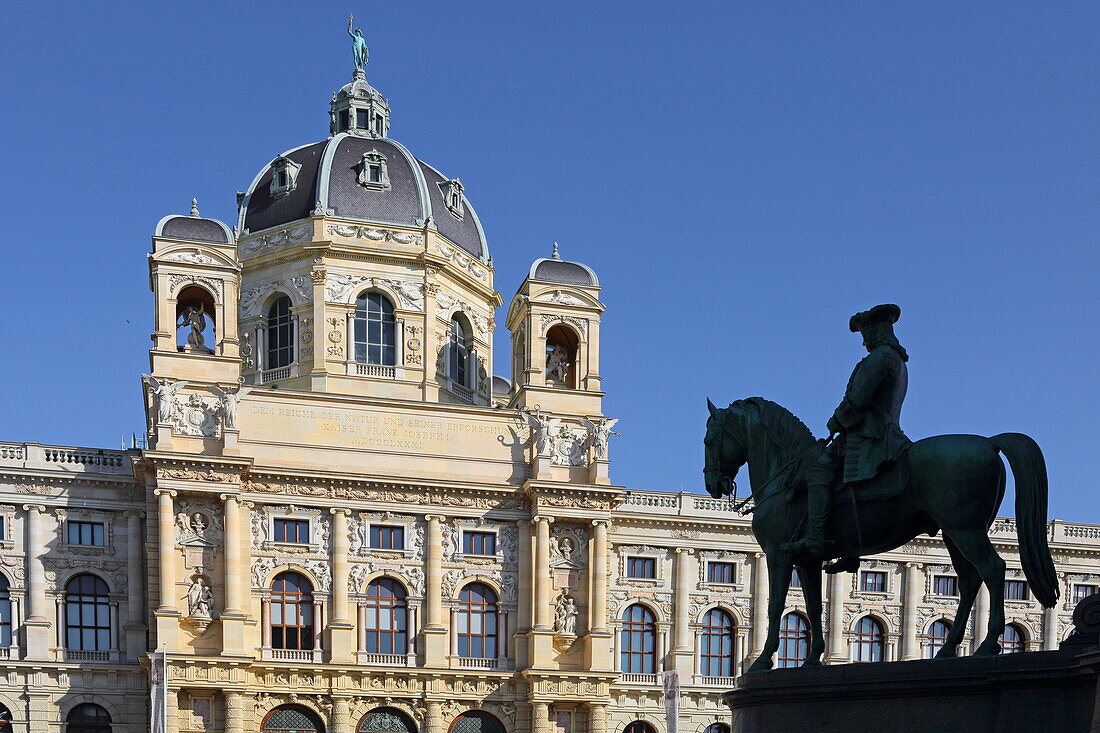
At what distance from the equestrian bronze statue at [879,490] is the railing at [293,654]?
32.8m

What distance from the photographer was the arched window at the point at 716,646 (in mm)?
51531

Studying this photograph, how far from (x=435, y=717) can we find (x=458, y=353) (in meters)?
15.0

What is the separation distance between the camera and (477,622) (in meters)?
48.2

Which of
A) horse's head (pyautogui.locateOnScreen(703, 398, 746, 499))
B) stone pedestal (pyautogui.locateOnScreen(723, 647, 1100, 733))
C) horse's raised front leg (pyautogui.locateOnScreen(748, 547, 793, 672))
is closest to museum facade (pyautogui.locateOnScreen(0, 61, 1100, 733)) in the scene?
horse's head (pyautogui.locateOnScreen(703, 398, 746, 499))

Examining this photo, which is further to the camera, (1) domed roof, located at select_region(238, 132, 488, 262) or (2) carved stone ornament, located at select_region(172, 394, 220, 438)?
(1) domed roof, located at select_region(238, 132, 488, 262)

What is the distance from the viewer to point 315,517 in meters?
46.8

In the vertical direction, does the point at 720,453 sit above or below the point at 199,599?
above

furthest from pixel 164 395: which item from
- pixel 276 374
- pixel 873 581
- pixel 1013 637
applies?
pixel 1013 637

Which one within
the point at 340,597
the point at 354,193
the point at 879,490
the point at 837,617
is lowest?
the point at 837,617

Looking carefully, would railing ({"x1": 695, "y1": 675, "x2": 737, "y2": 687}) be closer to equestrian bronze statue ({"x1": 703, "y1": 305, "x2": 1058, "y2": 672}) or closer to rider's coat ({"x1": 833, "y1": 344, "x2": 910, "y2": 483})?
equestrian bronze statue ({"x1": 703, "y1": 305, "x2": 1058, "y2": 672})

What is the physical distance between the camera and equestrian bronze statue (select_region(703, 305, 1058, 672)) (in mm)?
13344

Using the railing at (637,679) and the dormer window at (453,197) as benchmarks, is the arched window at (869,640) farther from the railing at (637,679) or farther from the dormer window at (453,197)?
the dormer window at (453,197)

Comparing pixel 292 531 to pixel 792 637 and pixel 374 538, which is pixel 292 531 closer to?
pixel 374 538

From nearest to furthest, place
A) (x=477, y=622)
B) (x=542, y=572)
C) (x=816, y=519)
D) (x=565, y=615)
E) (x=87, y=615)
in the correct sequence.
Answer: (x=816, y=519)
(x=87, y=615)
(x=542, y=572)
(x=565, y=615)
(x=477, y=622)
